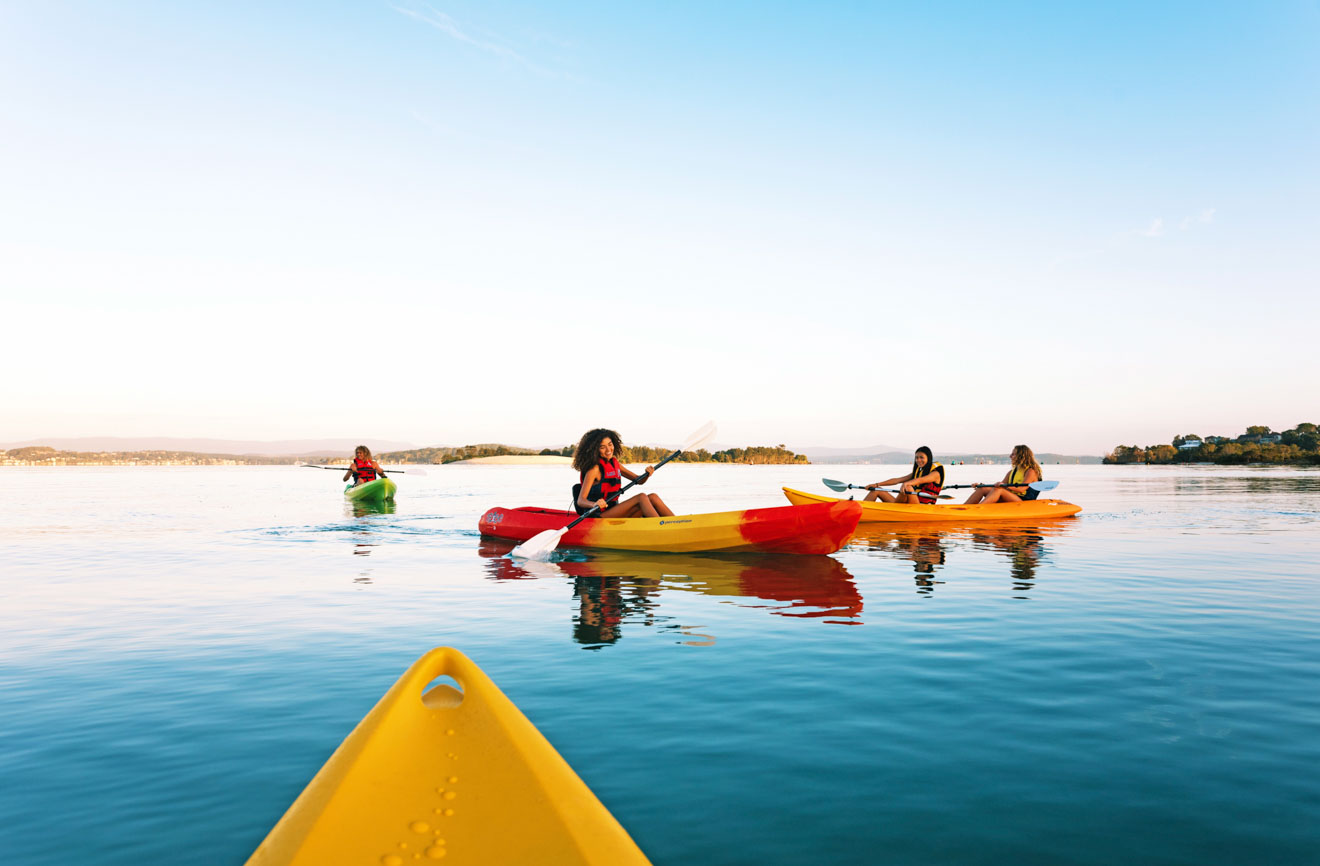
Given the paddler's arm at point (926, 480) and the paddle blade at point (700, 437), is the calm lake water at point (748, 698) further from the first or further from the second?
the paddler's arm at point (926, 480)

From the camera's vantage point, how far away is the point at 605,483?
1255cm

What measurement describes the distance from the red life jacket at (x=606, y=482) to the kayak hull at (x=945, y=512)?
5.42m

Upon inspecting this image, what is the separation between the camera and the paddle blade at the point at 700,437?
13.5 metres

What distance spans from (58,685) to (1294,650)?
9.21 meters

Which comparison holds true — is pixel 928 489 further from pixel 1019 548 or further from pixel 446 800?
pixel 446 800

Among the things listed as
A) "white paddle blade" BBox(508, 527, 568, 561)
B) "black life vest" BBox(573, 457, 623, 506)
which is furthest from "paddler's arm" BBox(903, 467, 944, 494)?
"white paddle blade" BBox(508, 527, 568, 561)

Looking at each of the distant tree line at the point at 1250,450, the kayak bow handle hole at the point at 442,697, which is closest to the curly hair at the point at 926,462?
the kayak bow handle hole at the point at 442,697

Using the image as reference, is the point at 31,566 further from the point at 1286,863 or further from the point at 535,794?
the point at 1286,863

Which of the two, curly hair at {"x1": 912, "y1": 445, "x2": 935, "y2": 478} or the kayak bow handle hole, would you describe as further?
curly hair at {"x1": 912, "y1": 445, "x2": 935, "y2": 478}

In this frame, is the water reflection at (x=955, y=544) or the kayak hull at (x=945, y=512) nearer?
the water reflection at (x=955, y=544)

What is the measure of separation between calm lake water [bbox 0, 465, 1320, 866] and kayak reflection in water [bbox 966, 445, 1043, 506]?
667 centimetres

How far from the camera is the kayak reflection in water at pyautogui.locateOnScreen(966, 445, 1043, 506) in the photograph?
17.8 m

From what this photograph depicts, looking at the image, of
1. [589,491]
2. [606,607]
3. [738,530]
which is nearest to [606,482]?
[589,491]

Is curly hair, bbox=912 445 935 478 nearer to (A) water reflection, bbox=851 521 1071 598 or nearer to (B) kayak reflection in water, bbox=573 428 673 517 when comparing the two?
(A) water reflection, bbox=851 521 1071 598
